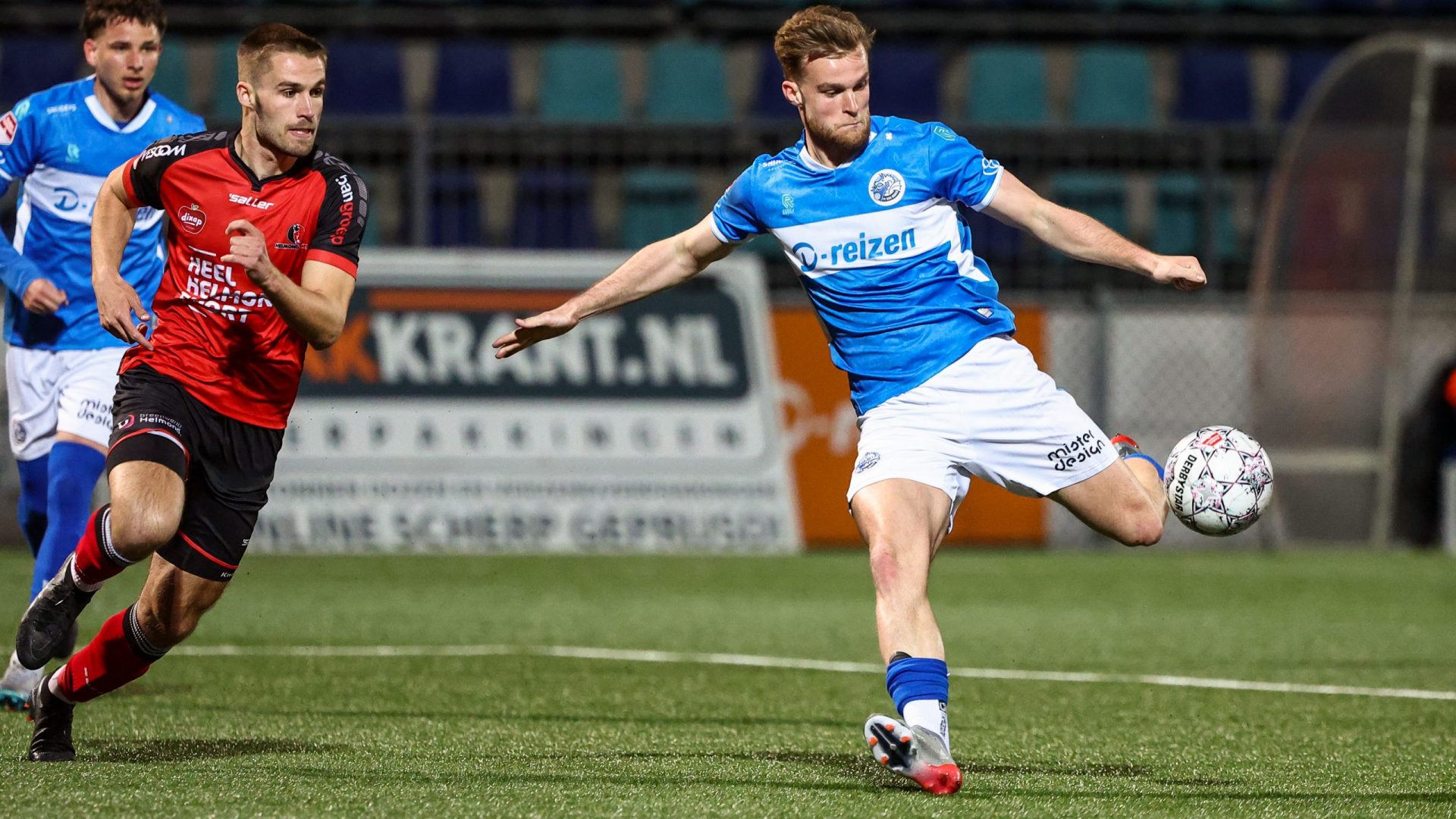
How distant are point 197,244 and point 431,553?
285 inches

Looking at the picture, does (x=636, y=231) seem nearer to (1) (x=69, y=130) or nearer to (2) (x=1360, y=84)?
(2) (x=1360, y=84)

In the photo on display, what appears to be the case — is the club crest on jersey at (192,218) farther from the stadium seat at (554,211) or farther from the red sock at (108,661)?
the stadium seat at (554,211)

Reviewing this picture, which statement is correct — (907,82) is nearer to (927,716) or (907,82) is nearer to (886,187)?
(886,187)

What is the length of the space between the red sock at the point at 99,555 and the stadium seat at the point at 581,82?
11.2 meters

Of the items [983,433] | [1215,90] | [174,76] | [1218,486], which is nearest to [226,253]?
[983,433]

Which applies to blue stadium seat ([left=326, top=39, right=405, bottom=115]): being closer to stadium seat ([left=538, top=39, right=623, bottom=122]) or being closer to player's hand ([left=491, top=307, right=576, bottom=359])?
stadium seat ([left=538, top=39, right=623, bottom=122])

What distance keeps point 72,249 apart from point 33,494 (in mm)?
923

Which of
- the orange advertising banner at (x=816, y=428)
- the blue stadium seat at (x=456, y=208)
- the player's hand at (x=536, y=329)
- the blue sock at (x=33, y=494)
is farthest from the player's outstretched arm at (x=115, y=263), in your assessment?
the blue stadium seat at (x=456, y=208)

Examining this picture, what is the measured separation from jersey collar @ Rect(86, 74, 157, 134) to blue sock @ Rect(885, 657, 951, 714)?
358cm

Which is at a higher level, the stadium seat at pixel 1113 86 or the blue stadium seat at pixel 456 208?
the stadium seat at pixel 1113 86

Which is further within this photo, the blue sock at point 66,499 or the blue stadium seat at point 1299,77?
the blue stadium seat at point 1299,77

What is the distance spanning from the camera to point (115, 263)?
525 cm

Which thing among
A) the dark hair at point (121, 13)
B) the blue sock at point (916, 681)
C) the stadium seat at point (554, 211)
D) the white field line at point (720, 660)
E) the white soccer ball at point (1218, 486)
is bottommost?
the white field line at point (720, 660)

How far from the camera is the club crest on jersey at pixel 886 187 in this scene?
16.6 ft
